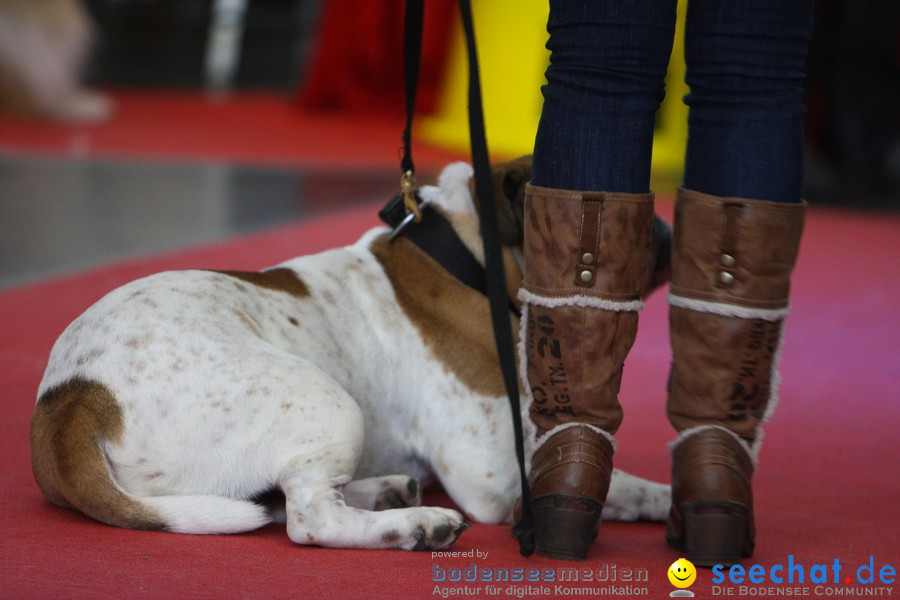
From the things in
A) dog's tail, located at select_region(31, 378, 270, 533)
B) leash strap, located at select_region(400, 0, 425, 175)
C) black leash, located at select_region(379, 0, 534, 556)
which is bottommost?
dog's tail, located at select_region(31, 378, 270, 533)

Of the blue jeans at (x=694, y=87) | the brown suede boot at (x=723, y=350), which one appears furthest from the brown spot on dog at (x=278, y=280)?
the brown suede boot at (x=723, y=350)

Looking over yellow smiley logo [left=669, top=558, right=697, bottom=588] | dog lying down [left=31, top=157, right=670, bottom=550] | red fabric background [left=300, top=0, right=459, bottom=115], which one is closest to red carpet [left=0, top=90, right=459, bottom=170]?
red fabric background [left=300, top=0, right=459, bottom=115]

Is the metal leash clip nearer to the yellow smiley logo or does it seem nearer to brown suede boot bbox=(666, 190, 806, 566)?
brown suede boot bbox=(666, 190, 806, 566)

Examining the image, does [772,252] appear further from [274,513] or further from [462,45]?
[462,45]

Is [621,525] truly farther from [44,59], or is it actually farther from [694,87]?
[44,59]

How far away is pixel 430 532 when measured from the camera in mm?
1793

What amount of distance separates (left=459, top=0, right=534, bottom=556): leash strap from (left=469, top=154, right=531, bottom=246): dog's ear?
0.39 m

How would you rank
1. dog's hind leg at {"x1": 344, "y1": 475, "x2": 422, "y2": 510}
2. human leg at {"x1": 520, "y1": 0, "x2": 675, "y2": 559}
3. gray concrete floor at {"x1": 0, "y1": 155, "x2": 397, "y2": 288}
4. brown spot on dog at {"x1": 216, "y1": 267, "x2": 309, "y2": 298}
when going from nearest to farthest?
1. human leg at {"x1": 520, "y1": 0, "x2": 675, "y2": 559}
2. dog's hind leg at {"x1": 344, "y1": 475, "x2": 422, "y2": 510}
3. brown spot on dog at {"x1": 216, "y1": 267, "x2": 309, "y2": 298}
4. gray concrete floor at {"x1": 0, "y1": 155, "x2": 397, "y2": 288}

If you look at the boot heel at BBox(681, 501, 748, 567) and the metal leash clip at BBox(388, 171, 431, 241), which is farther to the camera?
the metal leash clip at BBox(388, 171, 431, 241)

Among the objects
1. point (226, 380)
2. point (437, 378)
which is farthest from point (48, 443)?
point (437, 378)

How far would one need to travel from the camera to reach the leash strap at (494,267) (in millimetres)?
1706

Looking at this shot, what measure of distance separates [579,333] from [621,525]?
48 centimetres

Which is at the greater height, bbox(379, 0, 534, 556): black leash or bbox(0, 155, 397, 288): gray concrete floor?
bbox(379, 0, 534, 556): black leash

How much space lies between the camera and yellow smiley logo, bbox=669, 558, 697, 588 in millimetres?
1632
